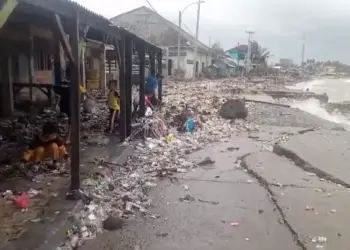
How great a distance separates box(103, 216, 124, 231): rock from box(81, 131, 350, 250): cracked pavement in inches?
3.7

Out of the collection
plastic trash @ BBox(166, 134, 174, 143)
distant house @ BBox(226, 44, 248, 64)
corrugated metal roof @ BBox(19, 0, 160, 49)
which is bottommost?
plastic trash @ BBox(166, 134, 174, 143)

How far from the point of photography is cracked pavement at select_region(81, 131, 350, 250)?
4.46m

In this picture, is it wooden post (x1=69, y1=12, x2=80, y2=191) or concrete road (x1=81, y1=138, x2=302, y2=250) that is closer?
concrete road (x1=81, y1=138, x2=302, y2=250)

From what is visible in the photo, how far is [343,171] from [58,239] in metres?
5.34

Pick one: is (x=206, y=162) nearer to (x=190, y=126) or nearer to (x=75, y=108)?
(x=190, y=126)

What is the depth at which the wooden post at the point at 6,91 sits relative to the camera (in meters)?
11.8

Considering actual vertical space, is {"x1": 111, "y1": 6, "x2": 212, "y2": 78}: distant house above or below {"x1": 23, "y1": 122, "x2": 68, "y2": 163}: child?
above

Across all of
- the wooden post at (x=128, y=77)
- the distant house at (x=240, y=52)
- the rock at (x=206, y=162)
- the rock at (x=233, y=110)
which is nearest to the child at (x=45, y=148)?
the rock at (x=206, y=162)

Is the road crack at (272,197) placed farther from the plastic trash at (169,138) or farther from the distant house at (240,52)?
the distant house at (240,52)

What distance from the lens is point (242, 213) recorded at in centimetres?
538

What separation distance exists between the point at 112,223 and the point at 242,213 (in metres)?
1.74

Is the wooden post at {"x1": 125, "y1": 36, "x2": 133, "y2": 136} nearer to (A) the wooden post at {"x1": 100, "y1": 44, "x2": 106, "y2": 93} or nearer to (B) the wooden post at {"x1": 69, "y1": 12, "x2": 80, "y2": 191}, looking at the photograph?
(B) the wooden post at {"x1": 69, "y1": 12, "x2": 80, "y2": 191}

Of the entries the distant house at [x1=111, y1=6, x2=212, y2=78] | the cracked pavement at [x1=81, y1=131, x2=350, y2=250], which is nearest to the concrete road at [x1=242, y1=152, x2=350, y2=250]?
the cracked pavement at [x1=81, y1=131, x2=350, y2=250]

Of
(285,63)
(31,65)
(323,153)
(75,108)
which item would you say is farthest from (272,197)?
(285,63)
